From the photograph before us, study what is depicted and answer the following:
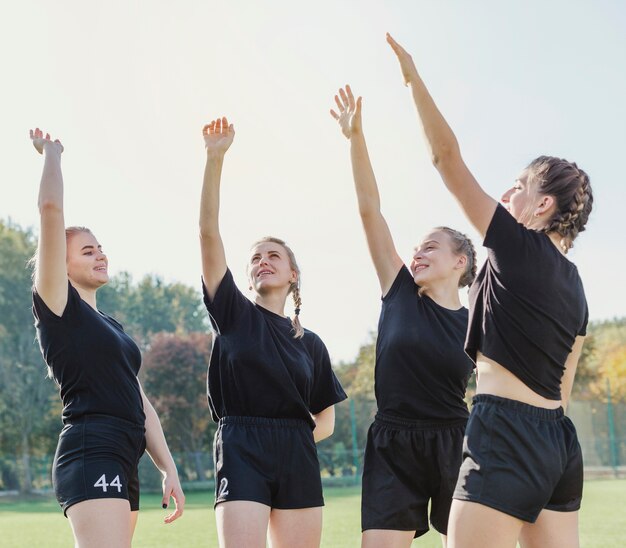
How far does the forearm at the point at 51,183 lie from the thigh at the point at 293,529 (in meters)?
2.02

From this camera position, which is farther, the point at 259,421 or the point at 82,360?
the point at 259,421

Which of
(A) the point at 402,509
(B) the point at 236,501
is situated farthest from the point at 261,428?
(A) the point at 402,509

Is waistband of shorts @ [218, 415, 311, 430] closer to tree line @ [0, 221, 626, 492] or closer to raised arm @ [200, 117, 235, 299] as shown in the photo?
raised arm @ [200, 117, 235, 299]

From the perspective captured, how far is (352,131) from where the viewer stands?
5398 millimetres

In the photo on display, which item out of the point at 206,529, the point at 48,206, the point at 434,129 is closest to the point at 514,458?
the point at 434,129

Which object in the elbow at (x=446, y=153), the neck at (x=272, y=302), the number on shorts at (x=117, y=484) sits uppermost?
the elbow at (x=446, y=153)

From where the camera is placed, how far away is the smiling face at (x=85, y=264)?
17.3ft

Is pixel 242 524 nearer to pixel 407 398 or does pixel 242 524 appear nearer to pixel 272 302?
pixel 407 398

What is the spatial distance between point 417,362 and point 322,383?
88cm

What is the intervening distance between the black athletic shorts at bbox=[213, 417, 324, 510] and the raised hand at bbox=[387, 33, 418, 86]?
2189mm

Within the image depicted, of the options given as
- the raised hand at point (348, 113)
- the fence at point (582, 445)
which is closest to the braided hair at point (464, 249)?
the raised hand at point (348, 113)

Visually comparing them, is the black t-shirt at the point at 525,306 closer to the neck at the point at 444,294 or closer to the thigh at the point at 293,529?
the neck at the point at 444,294

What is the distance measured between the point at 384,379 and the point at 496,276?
1.60 m

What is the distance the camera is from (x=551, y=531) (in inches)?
147
